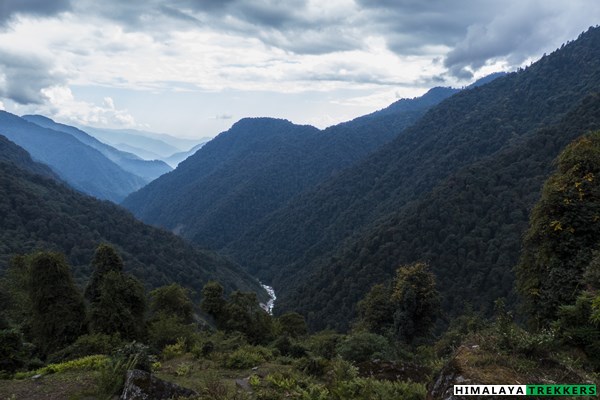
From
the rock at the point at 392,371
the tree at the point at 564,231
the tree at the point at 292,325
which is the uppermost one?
the tree at the point at 564,231

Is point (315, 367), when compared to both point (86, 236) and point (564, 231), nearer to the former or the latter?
point (564, 231)

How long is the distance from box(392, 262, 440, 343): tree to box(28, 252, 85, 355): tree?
23151mm

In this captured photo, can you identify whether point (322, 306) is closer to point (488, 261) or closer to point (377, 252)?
point (377, 252)

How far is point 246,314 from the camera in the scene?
34781mm

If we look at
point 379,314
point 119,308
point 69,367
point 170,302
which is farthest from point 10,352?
point 379,314

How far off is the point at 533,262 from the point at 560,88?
20499cm

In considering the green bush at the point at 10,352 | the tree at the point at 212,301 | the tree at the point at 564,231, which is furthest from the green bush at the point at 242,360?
the tree at the point at 212,301

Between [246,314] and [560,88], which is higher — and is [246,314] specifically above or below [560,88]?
below

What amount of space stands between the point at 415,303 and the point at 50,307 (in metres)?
25.5

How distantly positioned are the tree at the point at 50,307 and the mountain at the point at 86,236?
6355 cm

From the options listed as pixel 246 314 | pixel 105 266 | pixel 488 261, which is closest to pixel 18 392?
pixel 105 266

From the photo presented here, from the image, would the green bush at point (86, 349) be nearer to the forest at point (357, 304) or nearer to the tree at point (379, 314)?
the forest at point (357, 304)

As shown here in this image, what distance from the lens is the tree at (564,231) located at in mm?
16672

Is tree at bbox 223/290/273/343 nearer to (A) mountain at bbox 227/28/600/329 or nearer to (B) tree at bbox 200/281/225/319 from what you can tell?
(B) tree at bbox 200/281/225/319
